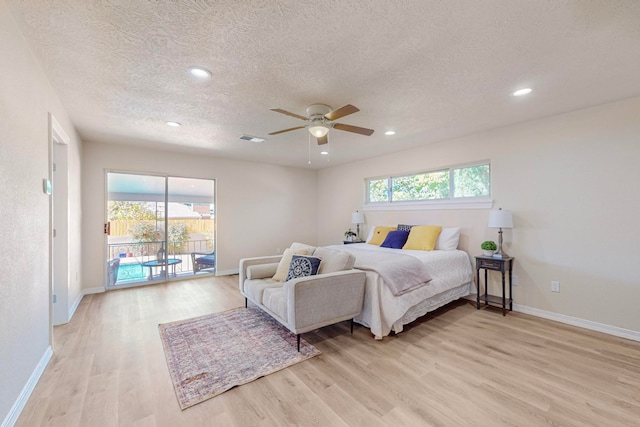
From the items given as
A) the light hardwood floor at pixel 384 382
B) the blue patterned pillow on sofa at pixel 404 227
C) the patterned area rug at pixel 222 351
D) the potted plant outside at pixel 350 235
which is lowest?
the light hardwood floor at pixel 384 382

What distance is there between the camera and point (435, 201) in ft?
14.7

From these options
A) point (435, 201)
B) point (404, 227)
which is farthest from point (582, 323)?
point (404, 227)

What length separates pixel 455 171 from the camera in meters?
4.33

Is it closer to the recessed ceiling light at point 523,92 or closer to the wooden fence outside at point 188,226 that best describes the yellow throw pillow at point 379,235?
the recessed ceiling light at point 523,92

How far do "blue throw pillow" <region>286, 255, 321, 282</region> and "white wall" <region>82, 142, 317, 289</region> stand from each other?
119 inches


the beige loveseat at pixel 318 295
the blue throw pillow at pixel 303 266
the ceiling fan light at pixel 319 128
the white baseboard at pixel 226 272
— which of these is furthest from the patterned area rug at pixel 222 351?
the white baseboard at pixel 226 272

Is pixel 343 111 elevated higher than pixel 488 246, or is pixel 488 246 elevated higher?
pixel 343 111

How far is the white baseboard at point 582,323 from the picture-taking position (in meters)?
2.77

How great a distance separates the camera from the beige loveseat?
8.13 ft

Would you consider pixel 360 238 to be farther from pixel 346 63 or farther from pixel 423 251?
pixel 346 63

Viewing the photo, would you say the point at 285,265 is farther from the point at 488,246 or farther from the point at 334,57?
the point at 488,246

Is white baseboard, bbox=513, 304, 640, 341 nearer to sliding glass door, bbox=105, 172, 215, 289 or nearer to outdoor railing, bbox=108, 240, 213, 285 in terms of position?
sliding glass door, bbox=105, 172, 215, 289

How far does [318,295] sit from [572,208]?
3104 mm

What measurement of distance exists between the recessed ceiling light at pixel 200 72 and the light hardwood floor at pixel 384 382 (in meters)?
2.50
